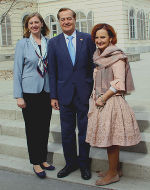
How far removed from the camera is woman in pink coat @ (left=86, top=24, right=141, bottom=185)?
338 cm

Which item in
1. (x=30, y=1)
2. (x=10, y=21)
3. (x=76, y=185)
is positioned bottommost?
(x=76, y=185)

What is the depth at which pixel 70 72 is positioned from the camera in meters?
3.70

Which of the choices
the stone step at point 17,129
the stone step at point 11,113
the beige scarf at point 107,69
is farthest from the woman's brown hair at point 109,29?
the stone step at point 11,113

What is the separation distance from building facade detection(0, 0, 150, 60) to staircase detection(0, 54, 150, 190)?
17551 mm

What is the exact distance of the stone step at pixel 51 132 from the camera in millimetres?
4200

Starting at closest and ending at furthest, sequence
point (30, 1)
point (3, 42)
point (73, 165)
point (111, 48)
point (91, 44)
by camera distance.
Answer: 1. point (111, 48)
2. point (91, 44)
3. point (73, 165)
4. point (3, 42)
5. point (30, 1)

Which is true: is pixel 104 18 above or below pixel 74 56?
above

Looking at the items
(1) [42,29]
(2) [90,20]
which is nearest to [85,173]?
(1) [42,29]

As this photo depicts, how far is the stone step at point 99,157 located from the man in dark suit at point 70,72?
0.99 ft

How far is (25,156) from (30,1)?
2304 centimetres

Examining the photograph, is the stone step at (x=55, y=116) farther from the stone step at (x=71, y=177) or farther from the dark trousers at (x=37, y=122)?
the dark trousers at (x=37, y=122)

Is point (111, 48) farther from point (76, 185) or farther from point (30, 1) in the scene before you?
point (30, 1)

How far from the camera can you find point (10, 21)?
23.2m

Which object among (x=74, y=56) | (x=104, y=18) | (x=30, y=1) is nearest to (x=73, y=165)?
(x=74, y=56)
